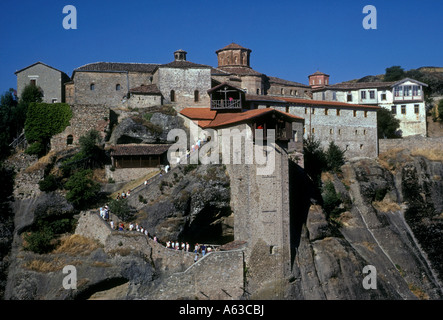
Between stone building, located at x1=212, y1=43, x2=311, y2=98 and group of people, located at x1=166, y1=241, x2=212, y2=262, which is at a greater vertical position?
stone building, located at x1=212, y1=43, x2=311, y2=98

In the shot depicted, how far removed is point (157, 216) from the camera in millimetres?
39156

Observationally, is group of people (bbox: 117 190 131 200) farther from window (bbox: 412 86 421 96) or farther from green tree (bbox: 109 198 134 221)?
window (bbox: 412 86 421 96)

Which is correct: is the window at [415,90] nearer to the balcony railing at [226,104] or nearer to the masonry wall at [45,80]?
the balcony railing at [226,104]

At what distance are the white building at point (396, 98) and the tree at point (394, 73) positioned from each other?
25738mm

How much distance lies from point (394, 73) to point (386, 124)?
3383cm

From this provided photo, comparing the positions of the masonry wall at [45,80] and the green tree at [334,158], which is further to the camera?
the masonry wall at [45,80]

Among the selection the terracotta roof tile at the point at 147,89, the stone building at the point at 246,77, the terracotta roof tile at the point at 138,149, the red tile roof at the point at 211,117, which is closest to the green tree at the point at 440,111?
the stone building at the point at 246,77

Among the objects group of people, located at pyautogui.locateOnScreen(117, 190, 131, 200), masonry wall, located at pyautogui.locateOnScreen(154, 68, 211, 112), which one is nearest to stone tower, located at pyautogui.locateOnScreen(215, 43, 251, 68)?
masonry wall, located at pyautogui.locateOnScreen(154, 68, 211, 112)

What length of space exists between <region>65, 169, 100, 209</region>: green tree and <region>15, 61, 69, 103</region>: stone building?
535 inches

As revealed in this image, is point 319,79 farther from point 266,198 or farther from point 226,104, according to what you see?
point 266,198

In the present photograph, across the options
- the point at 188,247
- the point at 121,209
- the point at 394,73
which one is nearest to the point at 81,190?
the point at 121,209

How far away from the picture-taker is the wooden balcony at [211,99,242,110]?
1838 inches

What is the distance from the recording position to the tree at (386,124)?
58.3m
